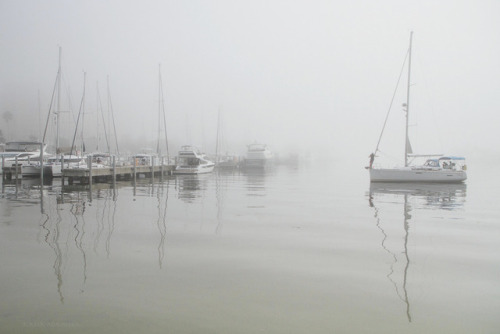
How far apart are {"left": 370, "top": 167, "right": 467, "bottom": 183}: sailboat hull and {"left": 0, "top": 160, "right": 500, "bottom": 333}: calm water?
20.2m

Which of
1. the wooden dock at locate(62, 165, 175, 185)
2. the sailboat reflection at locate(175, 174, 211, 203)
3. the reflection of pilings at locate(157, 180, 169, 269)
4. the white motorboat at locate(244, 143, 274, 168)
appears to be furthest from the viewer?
the white motorboat at locate(244, 143, 274, 168)

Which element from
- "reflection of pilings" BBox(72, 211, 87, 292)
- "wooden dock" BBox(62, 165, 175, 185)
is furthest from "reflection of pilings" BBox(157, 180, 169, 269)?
"wooden dock" BBox(62, 165, 175, 185)

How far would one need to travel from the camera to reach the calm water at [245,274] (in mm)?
5547

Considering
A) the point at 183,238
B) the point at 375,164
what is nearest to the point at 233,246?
the point at 183,238

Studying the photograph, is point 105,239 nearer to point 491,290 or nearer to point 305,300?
point 305,300

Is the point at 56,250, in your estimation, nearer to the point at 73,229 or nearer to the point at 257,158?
the point at 73,229

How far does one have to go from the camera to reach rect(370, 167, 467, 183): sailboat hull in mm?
34656

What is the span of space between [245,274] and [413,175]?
1200 inches

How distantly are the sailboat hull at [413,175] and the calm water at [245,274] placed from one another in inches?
796

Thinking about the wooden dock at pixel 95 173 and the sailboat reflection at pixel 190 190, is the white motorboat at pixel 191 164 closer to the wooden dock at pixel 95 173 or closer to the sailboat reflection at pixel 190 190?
the wooden dock at pixel 95 173

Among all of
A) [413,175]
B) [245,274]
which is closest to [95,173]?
[413,175]

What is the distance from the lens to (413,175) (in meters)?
34.7

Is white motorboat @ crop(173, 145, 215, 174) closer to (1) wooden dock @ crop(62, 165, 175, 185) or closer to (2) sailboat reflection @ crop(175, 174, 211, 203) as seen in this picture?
(1) wooden dock @ crop(62, 165, 175, 185)

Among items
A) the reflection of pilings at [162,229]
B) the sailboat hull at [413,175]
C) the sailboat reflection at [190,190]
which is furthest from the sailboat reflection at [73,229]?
the sailboat hull at [413,175]
